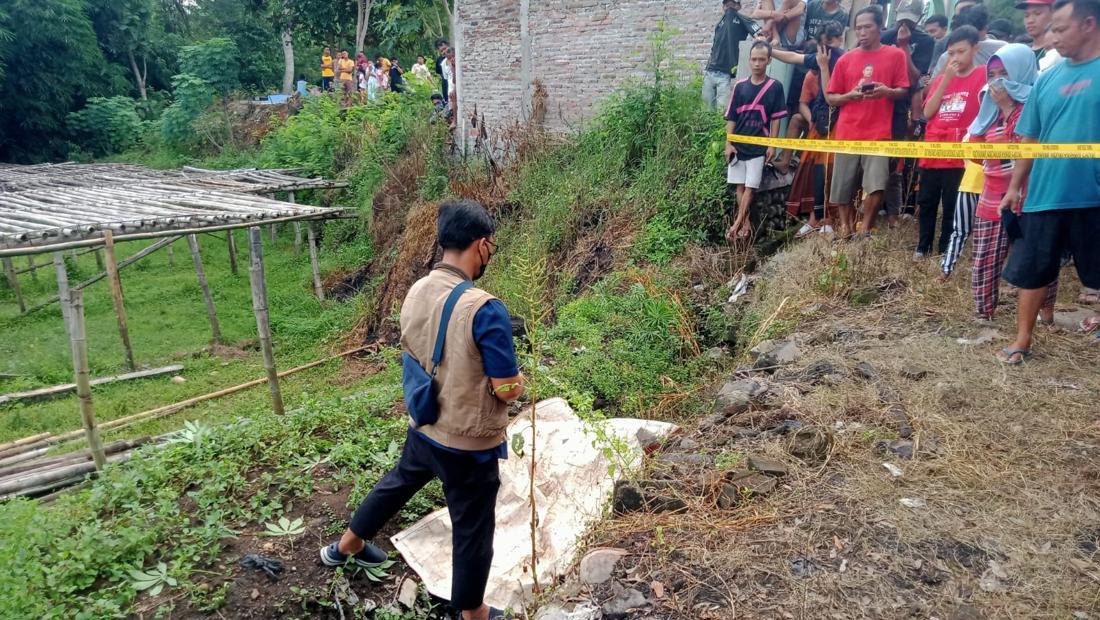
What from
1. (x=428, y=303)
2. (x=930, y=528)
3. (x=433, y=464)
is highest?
(x=428, y=303)

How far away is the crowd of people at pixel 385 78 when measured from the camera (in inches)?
534

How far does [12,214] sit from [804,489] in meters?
7.32

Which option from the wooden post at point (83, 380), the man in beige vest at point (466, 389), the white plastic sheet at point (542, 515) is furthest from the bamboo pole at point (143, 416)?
the man in beige vest at point (466, 389)

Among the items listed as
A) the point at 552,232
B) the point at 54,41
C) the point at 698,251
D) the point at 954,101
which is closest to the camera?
the point at 954,101

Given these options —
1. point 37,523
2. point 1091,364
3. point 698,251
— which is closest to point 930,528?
point 1091,364

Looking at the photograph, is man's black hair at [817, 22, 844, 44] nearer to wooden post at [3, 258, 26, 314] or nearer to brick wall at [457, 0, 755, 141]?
brick wall at [457, 0, 755, 141]

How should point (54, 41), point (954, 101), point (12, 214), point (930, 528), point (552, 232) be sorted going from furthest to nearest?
point (54, 41)
point (552, 232)
point (12, 214)
point (954, 101)
point (930, 528)

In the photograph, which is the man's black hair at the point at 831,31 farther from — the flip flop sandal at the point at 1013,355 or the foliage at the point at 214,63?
the foliage at the point at 214,63

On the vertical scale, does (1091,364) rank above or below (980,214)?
below

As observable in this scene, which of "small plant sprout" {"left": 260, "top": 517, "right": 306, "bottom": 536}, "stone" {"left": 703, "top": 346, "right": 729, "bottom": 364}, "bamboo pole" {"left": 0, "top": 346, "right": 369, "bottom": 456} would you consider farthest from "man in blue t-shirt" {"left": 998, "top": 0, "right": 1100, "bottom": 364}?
"bamboo pole" {"left": 0, "top": 346, "right": 369, "bottom": 456}

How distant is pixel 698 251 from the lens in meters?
6.89

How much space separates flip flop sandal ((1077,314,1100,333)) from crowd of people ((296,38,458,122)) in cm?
1112

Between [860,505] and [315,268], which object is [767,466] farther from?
[315,268]

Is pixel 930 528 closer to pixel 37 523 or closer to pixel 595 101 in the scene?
pixel 37 523
